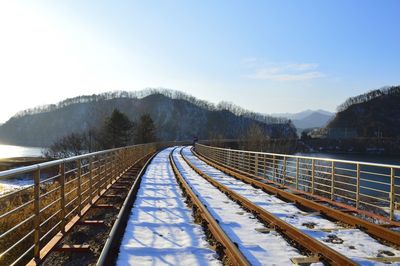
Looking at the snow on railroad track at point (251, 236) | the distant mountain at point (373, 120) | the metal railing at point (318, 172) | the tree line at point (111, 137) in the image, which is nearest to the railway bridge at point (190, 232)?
the snow on railroad track at point (251, 236)

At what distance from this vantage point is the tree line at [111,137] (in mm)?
73688

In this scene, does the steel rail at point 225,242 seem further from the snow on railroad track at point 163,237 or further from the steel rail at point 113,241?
the steel rail at point 113,241

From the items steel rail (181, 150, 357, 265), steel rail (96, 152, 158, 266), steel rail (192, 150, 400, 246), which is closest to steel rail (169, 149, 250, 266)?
steel rail (181, 150, 357, 265)

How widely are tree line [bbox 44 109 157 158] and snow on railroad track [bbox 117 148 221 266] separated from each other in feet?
210

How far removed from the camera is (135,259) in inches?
221

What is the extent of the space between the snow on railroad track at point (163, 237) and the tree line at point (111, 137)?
6410cm

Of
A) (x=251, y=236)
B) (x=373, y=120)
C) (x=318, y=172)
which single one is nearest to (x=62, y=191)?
(x=251, y=236)

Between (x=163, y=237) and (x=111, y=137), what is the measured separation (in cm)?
6848

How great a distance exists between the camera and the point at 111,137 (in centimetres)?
7350

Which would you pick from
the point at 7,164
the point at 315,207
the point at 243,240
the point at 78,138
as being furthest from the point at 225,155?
the point at 78,138

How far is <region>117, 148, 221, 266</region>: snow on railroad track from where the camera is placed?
5645 mm

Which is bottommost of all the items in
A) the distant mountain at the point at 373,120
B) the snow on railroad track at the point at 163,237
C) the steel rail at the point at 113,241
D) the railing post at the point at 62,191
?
the snow on railroad track at the point at 163,237

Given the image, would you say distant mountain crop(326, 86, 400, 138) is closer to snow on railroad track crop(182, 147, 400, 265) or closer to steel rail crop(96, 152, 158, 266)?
snow on railroad track crop(182, 147, 400, 265)

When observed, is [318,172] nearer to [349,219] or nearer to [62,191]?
[349,219]
